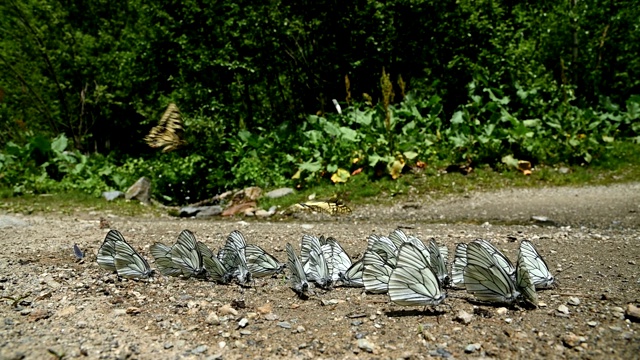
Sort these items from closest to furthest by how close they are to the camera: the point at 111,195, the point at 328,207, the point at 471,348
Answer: the point at 471,348 → the point at 328,207 → the point at 111,195

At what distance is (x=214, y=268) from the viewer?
4051 millimetres

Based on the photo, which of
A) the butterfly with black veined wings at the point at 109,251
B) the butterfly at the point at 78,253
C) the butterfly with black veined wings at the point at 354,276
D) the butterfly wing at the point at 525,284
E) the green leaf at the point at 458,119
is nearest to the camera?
the butterfly wing at the point at 525,284

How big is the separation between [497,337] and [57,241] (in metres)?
4.56

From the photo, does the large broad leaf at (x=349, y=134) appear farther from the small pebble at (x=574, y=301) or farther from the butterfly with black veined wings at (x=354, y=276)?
the small pebble at (x=574, y=301)

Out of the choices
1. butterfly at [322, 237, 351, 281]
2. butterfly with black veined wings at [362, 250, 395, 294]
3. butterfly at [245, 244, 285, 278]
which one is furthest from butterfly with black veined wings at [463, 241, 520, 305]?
butterfly at [245, 244, 285, 278]

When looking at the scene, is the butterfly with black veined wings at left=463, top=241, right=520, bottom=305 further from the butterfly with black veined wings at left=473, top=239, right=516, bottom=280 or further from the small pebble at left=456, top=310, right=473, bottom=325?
the small pebble at left=456, top=310, right=473, bottom=325

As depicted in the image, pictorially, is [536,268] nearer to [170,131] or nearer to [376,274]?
[376,274]

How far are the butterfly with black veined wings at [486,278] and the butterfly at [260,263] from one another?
145 centimetres

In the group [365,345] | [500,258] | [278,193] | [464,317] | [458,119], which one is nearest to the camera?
[365,345]

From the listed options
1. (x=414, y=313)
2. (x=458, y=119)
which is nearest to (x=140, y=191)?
(x=458, y=119)

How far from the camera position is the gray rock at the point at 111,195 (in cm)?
959

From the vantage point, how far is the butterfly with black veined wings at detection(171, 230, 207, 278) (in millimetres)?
4113

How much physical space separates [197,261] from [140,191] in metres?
6.07

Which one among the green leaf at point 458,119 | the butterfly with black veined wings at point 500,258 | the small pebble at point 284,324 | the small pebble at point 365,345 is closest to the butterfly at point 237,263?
the small pebble at point 284,324
